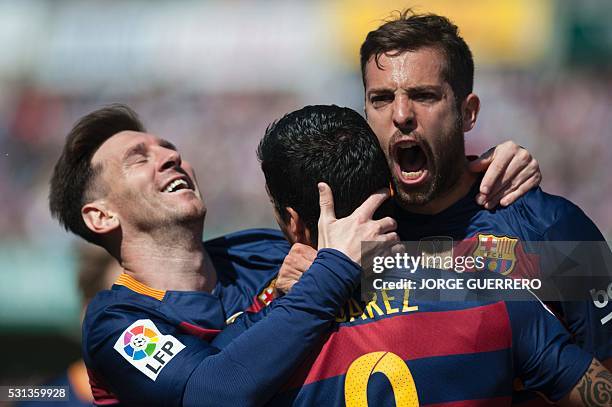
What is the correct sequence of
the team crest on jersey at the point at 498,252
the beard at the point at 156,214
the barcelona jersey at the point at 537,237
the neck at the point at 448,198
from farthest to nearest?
the beard at the point at 156,214, the neck at the point at 448,198, the team crest on jersey at the point at 498,252, the barcelona jersey at the point at 537,237

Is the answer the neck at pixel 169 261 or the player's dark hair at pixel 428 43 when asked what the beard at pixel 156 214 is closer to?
the neck at pixel 169 261

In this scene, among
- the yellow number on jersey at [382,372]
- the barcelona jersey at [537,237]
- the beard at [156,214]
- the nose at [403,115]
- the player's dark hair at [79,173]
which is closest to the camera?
the yellow number on jersey at [382,372]

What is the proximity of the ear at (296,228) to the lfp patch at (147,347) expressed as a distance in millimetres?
426

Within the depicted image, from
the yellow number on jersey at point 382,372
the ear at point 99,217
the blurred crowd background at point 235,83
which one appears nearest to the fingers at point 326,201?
the yellow number on jersey at point 382,372

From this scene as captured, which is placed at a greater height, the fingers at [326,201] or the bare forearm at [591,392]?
the fingers at [326,201]

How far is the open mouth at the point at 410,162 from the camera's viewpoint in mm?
2602

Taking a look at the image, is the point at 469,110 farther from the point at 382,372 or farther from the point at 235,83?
the point at 235,83

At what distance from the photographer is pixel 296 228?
198 centimetres

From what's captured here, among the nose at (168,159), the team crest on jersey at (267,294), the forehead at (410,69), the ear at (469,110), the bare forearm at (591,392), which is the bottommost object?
the team crest on jersey at (267,294)

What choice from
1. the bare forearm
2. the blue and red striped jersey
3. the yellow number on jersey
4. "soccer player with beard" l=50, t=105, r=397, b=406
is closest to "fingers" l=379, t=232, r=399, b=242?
"soccer player with beard" l=50, t=105, r=397, b=406

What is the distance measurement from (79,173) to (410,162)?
1.28 meters

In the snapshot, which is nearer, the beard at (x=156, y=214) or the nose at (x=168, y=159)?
the beard at (x=156, y=214)

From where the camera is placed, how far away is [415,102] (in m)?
2.58

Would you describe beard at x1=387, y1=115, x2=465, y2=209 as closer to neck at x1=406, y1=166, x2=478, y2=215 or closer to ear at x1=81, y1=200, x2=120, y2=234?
neck at x1=406, y1=166, x2=478, y2=215
